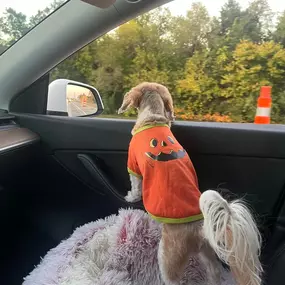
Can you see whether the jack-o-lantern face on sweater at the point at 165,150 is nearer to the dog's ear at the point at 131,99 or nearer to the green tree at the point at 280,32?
the dog's ear at the point at 131,99

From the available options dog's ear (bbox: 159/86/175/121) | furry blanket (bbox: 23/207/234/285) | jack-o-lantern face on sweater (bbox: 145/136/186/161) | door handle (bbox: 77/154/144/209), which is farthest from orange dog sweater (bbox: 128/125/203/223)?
door handle (bbox: 77/154/144/209)

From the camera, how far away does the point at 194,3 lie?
2398 mm

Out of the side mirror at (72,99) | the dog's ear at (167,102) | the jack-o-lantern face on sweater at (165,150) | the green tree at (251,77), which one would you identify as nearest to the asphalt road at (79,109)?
the side mirror at (72,99)

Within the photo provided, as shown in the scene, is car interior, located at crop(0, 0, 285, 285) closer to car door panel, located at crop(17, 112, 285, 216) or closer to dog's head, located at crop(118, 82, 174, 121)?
car door panel, located at crop(17, 112, 285, 216)

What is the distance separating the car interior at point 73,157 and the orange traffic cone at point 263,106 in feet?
0.20

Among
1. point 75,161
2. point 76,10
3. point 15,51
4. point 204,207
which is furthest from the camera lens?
point 75,161

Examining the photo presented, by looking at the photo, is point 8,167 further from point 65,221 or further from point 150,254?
point 150,254

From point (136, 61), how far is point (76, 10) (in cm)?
53

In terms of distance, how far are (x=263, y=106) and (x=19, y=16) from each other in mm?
1460

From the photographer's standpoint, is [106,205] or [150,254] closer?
[150,254]

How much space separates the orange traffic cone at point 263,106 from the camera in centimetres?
246

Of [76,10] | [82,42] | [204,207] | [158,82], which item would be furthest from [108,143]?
[204,207]

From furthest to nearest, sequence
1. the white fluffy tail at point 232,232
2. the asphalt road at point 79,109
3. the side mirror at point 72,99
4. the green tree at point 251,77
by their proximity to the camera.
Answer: the asphalt road at point 79,109 → the side mirror at point 72,99 → the green tree at point 251,77 → the white fluffy tail at point 232,232

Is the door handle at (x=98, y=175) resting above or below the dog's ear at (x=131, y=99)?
below
